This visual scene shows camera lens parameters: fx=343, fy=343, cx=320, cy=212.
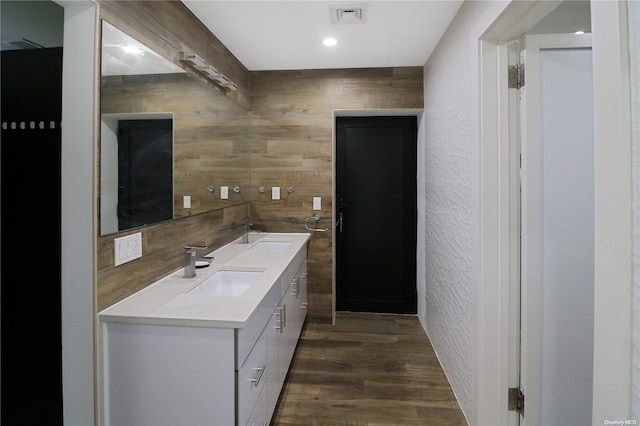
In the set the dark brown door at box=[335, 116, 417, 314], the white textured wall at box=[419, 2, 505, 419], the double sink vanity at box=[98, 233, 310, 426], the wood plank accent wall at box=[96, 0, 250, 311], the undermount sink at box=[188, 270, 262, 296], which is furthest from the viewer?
the dark brown door at box=[335, 116, 417, 314]

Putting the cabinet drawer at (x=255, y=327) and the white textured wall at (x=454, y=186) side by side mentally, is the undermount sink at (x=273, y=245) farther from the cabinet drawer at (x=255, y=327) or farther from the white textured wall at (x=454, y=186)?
the white textured wall at (x=454, y=186)

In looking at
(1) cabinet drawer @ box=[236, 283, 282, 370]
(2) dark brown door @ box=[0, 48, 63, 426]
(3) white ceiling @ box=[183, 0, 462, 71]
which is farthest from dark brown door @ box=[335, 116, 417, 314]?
(2) dark brown door @ box=[0, 48, 63, 426]

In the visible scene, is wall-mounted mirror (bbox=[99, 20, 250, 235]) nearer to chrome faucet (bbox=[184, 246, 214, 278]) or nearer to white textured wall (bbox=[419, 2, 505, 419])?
chrome faucet (bbox=[184, 246, 214, 278])

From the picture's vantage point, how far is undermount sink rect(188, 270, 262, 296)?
2051mm

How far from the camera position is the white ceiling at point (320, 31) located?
2131mm

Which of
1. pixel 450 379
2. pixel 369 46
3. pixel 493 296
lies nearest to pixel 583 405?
pixel 493 296

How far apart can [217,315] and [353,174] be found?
264 centimetres

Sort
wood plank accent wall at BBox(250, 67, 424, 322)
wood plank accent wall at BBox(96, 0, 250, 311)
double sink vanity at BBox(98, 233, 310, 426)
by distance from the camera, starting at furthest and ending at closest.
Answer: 1. wood plank accent wall at BBox(250, 67, 424, 322)
2. wood plank accent wall at BBox(96, 0, 250, 311)
3. double sink vanity at BBox(98, 233, 310, 426)

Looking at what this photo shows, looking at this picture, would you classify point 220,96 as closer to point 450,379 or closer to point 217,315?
point 217,315

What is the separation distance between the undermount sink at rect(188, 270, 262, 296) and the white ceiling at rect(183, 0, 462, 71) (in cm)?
165

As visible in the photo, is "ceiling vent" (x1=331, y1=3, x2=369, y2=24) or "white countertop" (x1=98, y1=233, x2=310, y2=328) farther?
"ceiling vent" (x1=331, y1=3, x2=369, y2=24)

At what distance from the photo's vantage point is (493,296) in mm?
1736

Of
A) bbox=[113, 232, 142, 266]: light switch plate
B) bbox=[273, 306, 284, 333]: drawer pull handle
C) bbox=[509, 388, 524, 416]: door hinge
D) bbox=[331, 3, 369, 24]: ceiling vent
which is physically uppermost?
bbox=[331, 3, 369, 24]: ceiling vent

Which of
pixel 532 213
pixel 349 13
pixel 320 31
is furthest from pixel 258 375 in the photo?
pixel 320 31
